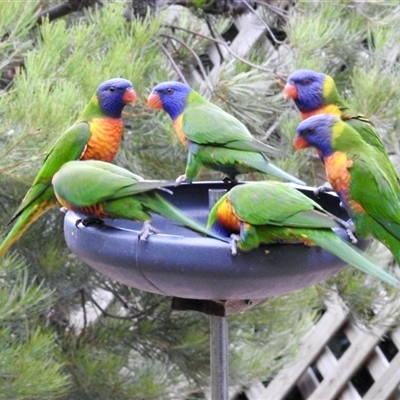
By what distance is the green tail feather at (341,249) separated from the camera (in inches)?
35.0

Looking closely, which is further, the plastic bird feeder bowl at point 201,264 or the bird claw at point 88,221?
the bird claw at point 88,221

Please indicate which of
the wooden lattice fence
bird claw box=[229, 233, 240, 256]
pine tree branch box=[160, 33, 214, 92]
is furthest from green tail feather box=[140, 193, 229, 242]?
the wooden lattice fence

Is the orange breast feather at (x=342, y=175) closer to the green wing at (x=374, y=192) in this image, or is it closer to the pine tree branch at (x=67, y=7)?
the green wing at (x=374, y=192)

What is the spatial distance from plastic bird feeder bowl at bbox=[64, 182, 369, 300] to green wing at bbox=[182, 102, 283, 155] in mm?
254

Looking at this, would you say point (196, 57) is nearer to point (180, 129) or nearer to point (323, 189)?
point (180, 129)

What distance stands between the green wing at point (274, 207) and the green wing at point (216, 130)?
0.20 meters

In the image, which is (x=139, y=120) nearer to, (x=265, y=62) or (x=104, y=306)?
(x=265, y=62)

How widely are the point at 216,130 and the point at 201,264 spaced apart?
358 millimetres

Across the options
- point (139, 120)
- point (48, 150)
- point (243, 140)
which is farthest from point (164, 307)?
point (243, 140)

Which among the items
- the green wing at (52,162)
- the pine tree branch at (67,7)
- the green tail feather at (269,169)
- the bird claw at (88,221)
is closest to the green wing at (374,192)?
the green tail feather at (269,169)

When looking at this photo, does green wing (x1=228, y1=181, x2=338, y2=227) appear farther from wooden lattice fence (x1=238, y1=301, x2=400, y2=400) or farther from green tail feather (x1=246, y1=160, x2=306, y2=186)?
wooden lattice fence (x1=238, y1=301, x2=400, y2=400)

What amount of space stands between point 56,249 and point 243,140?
63cm

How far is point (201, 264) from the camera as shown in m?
0.92

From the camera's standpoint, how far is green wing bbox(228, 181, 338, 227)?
0.93 meters
